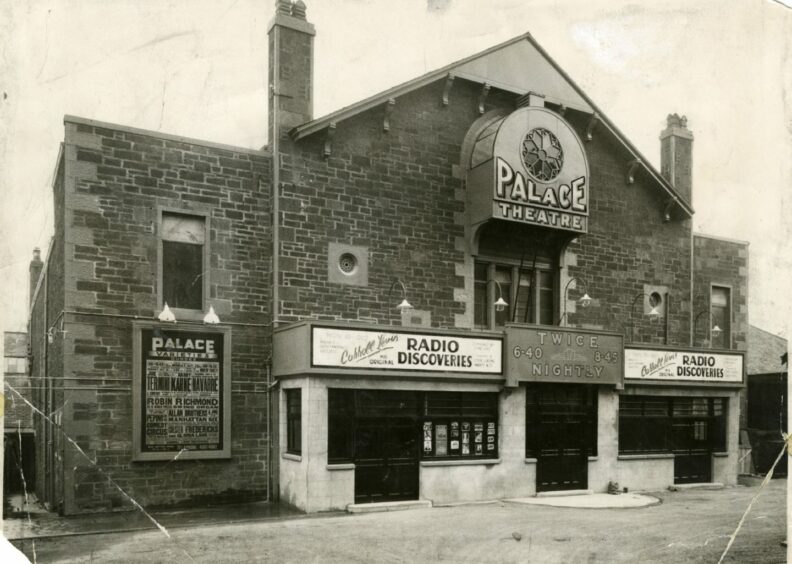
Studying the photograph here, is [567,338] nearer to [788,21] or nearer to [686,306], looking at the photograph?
[686,306]

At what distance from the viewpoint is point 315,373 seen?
15289 mm

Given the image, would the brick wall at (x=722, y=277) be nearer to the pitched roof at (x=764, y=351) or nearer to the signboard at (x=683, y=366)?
the signboard at (x=683, y=366)

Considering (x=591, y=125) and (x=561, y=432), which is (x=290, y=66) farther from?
(x=561, y=432)

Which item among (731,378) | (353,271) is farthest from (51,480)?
(731,378)

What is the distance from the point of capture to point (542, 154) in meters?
19.0

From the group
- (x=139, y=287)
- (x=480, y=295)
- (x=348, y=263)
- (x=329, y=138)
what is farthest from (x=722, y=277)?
(x=139, y=287)

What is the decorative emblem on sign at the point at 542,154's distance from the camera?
18875mm

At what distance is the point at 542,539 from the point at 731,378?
11.7m

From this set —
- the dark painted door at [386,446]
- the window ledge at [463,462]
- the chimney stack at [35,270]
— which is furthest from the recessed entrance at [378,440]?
the chimney stack at [35,270]

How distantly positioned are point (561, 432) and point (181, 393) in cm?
946

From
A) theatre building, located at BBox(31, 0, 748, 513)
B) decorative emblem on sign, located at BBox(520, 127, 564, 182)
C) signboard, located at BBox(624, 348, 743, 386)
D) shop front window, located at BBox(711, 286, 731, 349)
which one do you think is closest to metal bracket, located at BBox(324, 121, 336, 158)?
theatre building, located at BBox(31, 0, 748, 513)

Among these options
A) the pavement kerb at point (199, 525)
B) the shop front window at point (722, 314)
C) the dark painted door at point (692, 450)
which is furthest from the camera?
the shop front window at point (722, 314)

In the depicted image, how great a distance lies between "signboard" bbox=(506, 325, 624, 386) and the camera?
1795 cm

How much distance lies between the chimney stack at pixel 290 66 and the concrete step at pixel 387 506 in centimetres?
862
